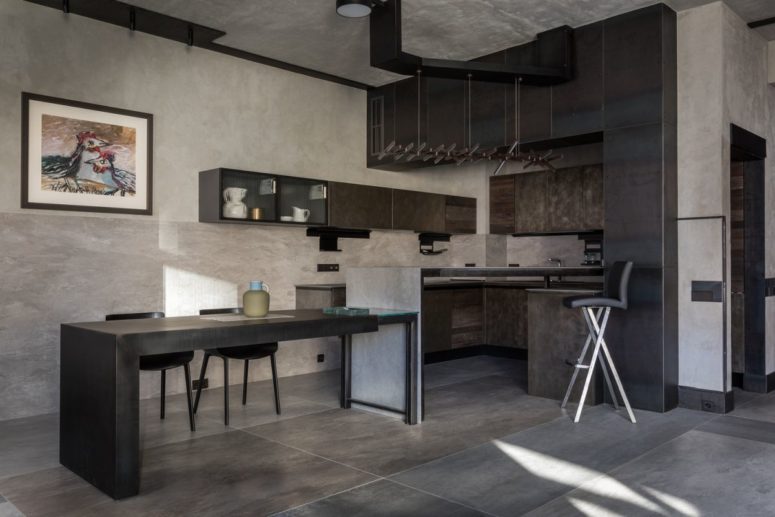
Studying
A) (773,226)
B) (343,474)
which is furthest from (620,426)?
(773,226)

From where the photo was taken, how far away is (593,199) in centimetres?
716

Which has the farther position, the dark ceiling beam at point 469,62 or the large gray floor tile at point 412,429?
the dark ceiling beam at point 469,62

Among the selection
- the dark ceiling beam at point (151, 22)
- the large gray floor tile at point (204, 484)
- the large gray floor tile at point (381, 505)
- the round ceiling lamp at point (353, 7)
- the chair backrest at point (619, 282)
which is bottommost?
the large gray floor tile at point (204, 484)

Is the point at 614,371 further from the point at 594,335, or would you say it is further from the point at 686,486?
the point at 686,486

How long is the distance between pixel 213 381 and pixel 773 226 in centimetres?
556

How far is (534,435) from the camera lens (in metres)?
4.05

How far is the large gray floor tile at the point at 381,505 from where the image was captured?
9.10ft

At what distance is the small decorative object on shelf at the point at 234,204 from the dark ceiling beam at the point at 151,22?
1387 millimetres

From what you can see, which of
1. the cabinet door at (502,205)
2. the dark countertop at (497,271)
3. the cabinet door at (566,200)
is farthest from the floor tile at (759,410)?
the cabinet door at (502,205)

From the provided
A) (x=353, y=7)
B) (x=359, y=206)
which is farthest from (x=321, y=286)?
(x=353, y=7)

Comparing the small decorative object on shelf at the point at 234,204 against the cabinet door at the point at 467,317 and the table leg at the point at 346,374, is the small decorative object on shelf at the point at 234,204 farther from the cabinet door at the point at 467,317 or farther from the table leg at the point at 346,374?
the cabinet door at the point at 467,317

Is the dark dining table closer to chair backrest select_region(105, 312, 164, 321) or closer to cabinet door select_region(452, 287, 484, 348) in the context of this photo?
chair backrest select_region(105, 312, 164, 321)

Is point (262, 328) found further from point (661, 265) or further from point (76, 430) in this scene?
point (661, 265)

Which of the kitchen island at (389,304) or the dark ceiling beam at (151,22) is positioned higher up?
the dark ceiling beam at (151,22)
